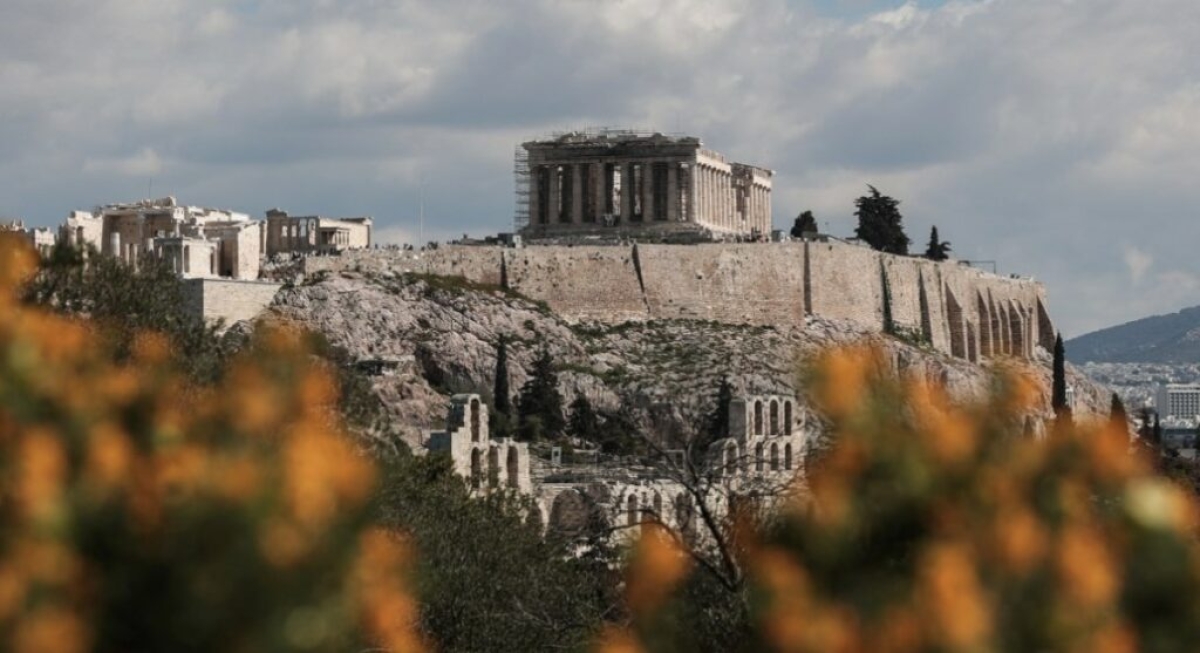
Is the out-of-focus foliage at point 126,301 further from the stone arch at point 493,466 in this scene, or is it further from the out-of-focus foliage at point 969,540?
the out-of-focus foliage at point 969,540

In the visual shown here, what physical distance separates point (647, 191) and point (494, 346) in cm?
1803

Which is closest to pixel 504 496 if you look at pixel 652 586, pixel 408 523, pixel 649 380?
pixel 408 523

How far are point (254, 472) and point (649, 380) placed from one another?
76818 mm

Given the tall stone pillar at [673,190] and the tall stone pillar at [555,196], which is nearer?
the tall stone pillar at [673,190]

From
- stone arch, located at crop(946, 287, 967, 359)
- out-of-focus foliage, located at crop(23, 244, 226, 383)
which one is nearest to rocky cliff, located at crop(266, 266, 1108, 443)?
stone arch, located at crop(946, 287, 967, 359)

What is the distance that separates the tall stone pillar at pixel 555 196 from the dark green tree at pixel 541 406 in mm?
19639

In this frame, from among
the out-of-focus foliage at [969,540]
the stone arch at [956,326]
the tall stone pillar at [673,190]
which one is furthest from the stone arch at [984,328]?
the out-of-focus foliage at [969,540]

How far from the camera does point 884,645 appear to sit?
10.6 m

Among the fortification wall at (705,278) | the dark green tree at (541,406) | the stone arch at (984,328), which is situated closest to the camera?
the dark green tree at (541,406)

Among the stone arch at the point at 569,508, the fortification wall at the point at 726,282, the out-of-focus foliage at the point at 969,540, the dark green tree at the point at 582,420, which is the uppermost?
the fortification wall at the point at 726,282

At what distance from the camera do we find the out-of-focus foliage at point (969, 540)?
10477 mm

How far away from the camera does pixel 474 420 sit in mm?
63938

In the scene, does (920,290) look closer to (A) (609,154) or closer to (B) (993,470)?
(A) (609,154)

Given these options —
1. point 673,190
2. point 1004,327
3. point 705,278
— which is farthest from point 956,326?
point 705,278
